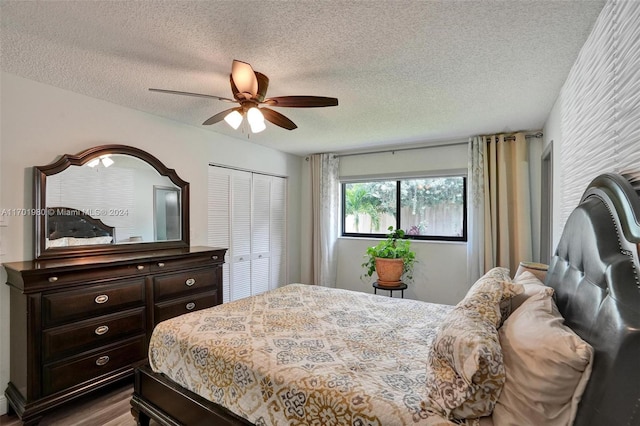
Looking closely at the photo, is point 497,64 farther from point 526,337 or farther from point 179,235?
point 179,235

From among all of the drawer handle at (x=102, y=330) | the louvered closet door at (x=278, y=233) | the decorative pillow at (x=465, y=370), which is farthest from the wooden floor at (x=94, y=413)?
the louvered closet door at (x=278, y=233)

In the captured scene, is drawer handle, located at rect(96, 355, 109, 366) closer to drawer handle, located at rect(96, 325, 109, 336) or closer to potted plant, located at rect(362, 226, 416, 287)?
drawer handle, located at rect(96, 325, 109, 336)

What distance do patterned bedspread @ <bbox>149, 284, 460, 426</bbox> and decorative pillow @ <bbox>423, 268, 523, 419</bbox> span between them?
0.22 ft

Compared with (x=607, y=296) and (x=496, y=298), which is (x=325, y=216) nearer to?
(x=496, y=298)

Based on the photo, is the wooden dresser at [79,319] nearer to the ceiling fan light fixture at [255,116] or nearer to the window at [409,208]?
the ceiling fan light fixture at [255,116]

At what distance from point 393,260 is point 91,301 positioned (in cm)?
304

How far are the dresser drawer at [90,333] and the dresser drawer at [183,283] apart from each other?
21 centimetres

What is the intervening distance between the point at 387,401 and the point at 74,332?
2.23 meters

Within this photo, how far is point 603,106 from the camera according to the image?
1.46 metres

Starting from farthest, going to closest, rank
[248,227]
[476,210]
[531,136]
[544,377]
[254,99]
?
[248,227] → [476,210] → [531,136] → [254,99] → [544,377]

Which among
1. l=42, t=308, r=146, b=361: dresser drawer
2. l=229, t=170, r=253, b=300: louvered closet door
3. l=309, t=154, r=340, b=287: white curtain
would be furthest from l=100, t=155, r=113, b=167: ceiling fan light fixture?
l=309, t=154, r=340, b=287: white curtain

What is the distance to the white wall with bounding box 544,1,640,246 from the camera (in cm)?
116

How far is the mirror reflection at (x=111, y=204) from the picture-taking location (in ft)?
7.96

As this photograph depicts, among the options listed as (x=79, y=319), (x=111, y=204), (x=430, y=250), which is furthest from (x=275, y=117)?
(x=430, y=250)
